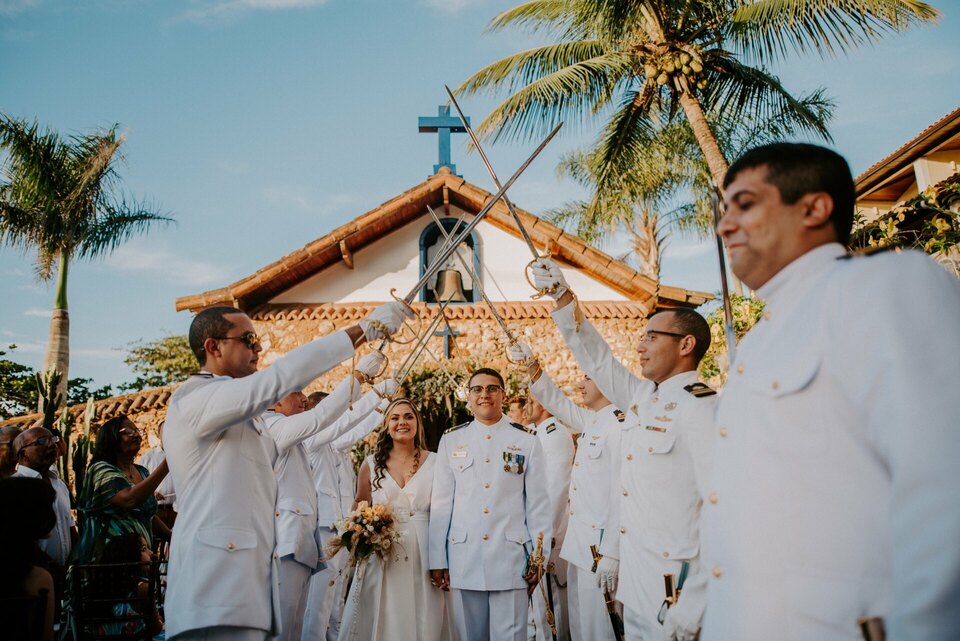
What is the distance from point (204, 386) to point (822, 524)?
8.64ft

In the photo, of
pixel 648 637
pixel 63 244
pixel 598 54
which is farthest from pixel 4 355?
pixel 648 637

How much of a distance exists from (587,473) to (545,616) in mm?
1680

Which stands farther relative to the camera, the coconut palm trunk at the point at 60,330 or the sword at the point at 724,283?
the coconut palm trunk at the point at 60,330

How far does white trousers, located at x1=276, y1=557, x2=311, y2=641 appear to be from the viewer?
5.33 m

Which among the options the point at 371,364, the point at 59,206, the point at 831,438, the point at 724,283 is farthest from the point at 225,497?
the point at 59,206

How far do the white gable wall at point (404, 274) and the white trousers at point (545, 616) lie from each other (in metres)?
6.81

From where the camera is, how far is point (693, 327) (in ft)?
11.8

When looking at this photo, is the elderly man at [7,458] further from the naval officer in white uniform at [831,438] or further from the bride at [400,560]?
the naval officer in white uniform at [831,438]

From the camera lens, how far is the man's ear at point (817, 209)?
1.71 m

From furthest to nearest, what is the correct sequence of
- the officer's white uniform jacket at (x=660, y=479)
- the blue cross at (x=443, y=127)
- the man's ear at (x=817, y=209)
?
the blue cross at (x=443, y=127), the officer's white uniform jacket at (x=660, y=479), the man's ear at (x=817, y=209)

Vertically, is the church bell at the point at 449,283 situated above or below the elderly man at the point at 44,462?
above

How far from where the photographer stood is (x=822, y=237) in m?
1.72

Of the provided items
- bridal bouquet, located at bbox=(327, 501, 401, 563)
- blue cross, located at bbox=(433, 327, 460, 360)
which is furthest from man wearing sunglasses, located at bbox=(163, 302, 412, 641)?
blue cross, located at bbox=(433, 327, 460, 360)

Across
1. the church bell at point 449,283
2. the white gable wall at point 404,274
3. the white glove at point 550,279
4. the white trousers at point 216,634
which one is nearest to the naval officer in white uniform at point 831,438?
the white glove at point 550,279
